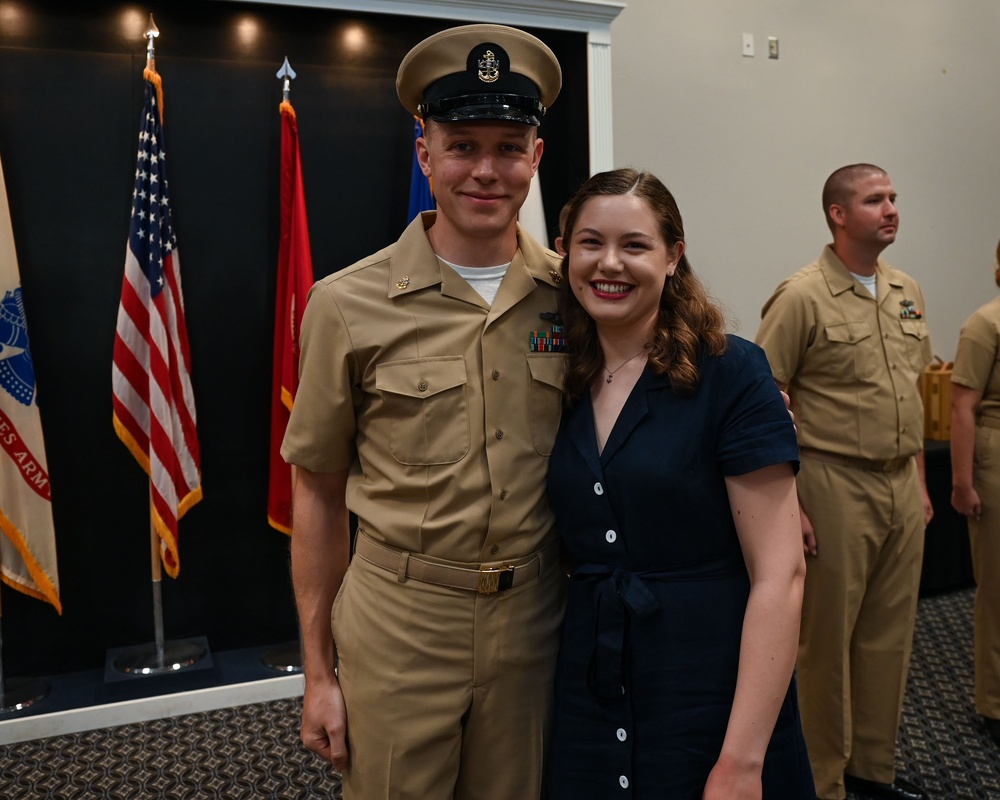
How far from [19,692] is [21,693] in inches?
0.5

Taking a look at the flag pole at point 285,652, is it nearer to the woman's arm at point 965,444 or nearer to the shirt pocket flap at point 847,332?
the shirt pocket flap at point 847,332

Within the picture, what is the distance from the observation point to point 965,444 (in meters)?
3.03

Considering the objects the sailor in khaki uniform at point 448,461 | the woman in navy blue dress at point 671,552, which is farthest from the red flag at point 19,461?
the woman in navy blue dress at point 671,552

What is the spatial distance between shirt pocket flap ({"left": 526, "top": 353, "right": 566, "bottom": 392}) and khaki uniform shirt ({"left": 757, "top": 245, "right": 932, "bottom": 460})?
1247 mm

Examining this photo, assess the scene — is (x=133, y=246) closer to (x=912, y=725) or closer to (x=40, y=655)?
(x=40, y=655)

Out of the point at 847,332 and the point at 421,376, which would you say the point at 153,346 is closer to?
the point at 421,376

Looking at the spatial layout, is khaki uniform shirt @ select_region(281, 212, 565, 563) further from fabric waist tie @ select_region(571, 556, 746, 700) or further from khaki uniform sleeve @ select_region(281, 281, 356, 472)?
fabric waist tie @ select_region(571, 556, 746, 700)

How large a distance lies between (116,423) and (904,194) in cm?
418

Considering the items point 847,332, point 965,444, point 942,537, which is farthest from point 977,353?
point 942,537

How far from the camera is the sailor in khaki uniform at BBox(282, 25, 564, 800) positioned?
4.88ft

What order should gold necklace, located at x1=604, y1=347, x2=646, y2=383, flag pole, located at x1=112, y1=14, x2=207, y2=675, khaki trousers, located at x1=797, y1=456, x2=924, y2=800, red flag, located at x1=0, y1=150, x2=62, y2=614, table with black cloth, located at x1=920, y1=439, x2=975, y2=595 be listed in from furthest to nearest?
table with black cloth, located at x1=920, y1=439, x2=975, y2=595
flag pole, located at x1=112, y1=14, x2=207, y2=675
red flag, located at x1=0, y1=150, x2=62, y2=614
khaki trousers, located at x1=797, y1=456, x2=924, y2=800
gold necklace, located at x1=604, y1=347, x2=646, y2=383

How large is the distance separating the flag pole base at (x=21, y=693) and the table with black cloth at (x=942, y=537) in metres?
3.72

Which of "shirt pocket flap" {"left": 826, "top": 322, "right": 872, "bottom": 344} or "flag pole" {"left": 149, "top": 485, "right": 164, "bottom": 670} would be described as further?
"flag pole" {"left": 149, "top": 485, "right": 164, "bottom": 670}

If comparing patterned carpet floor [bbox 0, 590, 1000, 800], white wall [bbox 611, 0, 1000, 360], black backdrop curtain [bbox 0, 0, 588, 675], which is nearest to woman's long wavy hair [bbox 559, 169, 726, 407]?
patterned carpet floor [bbox 0, 590, 1000, 800]
